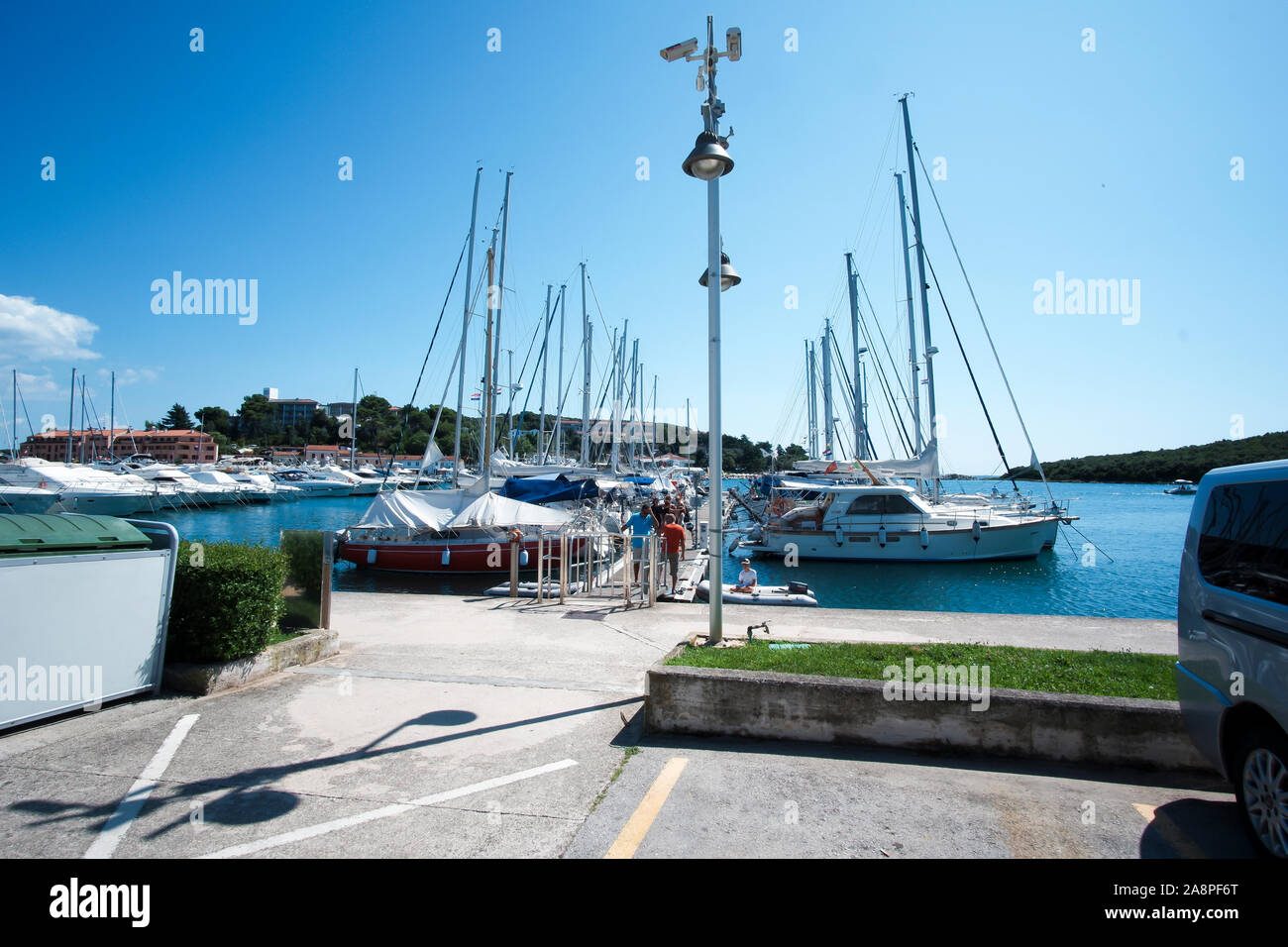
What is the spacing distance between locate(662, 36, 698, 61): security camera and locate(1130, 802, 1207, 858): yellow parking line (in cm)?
790

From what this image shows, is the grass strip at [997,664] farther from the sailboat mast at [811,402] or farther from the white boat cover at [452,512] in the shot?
the sailboat mast at [811,402]

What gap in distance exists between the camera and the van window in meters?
3.45

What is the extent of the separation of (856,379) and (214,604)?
37209 mm

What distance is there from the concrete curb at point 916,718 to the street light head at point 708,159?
5.12 m

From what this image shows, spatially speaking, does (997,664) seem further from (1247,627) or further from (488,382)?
(488,382)

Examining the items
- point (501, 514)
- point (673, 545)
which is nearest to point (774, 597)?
point (673, 545)

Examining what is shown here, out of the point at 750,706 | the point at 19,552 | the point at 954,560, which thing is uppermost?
the point at 19,552

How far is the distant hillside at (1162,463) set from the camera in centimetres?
8325

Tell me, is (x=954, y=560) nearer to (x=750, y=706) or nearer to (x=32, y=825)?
(x=750, y=706)

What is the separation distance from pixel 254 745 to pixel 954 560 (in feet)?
91.0

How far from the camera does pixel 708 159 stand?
6812mm
